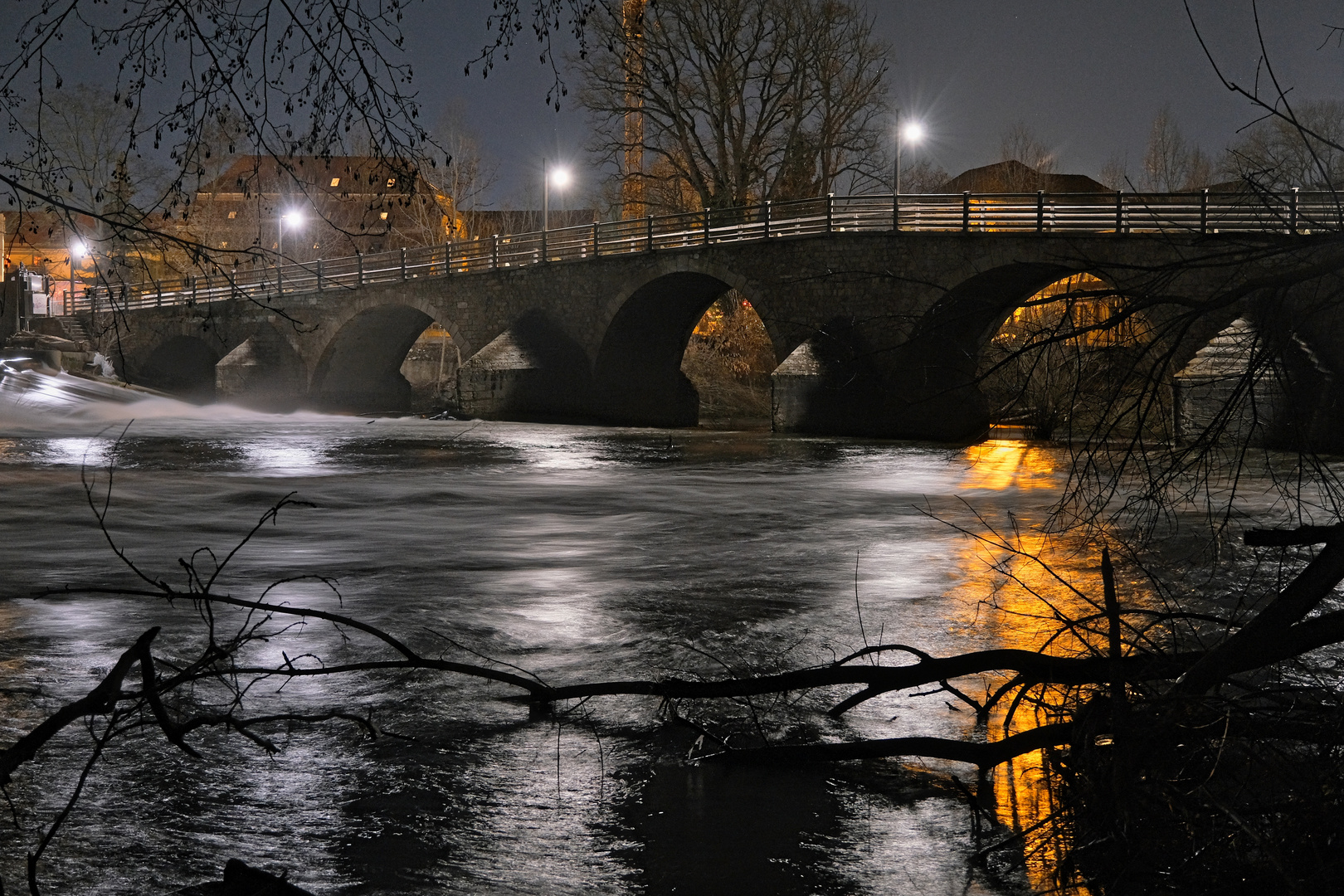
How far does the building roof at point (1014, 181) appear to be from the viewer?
50.1 metres

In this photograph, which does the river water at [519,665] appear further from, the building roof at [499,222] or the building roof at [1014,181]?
the building roof at [499,222]

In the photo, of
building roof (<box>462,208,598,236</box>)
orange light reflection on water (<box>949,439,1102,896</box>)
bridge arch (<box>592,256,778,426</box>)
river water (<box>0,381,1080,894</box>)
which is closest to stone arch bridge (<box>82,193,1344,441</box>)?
bridge arch (<box>592,256,778,426</box>)

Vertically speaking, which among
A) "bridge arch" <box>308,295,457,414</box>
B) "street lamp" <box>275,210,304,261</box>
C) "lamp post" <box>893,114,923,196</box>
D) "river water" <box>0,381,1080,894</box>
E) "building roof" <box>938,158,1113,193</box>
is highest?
"building roof" <box>938,158,1113,193</box>

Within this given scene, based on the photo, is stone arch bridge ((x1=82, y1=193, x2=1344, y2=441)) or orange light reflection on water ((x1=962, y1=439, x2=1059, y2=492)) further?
stone arch bridge ((x1=82, y1=193, x2=1344, y2=441))

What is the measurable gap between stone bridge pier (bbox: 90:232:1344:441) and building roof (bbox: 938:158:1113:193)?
10.3 m

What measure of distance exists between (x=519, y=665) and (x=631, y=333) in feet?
90.6

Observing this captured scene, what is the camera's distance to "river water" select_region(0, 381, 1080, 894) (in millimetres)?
3918

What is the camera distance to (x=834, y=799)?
173 inches

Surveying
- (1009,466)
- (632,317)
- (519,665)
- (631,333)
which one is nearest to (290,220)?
(632,317)

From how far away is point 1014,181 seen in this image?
166ft

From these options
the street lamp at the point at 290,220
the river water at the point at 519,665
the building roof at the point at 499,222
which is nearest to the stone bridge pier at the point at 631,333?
the street lamp at the point at 290,220

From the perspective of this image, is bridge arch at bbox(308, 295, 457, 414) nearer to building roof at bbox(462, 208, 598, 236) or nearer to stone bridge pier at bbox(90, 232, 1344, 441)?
stone bridge pier at bbox(90, 232, 1344, 441)

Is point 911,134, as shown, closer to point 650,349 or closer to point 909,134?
point 909,134

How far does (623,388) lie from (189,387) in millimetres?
22717
